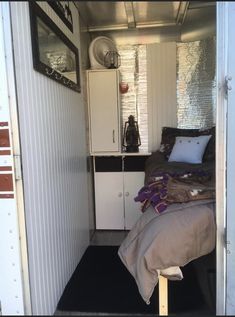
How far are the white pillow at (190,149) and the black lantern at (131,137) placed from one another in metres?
0.55

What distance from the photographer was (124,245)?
170cm

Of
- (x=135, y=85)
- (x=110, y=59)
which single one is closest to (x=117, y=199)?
(x=135, y=85)

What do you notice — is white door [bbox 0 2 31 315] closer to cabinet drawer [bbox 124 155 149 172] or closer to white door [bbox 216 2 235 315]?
white door [bbox 216 2 235 315]

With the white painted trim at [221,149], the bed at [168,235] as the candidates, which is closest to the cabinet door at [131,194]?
the bed at [168,235]

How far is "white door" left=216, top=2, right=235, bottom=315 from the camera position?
1290 mm

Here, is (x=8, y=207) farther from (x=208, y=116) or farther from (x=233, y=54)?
(x=208, y=116)

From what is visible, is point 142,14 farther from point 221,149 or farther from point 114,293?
point 114,293

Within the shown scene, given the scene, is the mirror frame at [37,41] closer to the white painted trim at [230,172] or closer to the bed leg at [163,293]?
the white painted trim at [230,172]

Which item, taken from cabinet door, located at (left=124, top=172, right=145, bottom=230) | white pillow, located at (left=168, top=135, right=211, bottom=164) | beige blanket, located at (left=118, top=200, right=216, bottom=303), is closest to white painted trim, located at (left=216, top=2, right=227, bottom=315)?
beige blanket, located at (left=118, top=200, right=216, bottom=303)

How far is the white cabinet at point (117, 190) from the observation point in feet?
10.9

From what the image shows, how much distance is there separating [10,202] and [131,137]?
228cm

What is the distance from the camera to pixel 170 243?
1.50m

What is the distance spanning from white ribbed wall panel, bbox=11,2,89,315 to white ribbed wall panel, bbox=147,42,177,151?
1304mm

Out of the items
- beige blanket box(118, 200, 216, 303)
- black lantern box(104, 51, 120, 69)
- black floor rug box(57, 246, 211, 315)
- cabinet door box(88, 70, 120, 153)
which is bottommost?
black floor rug box(57, 246, 211, 315)
